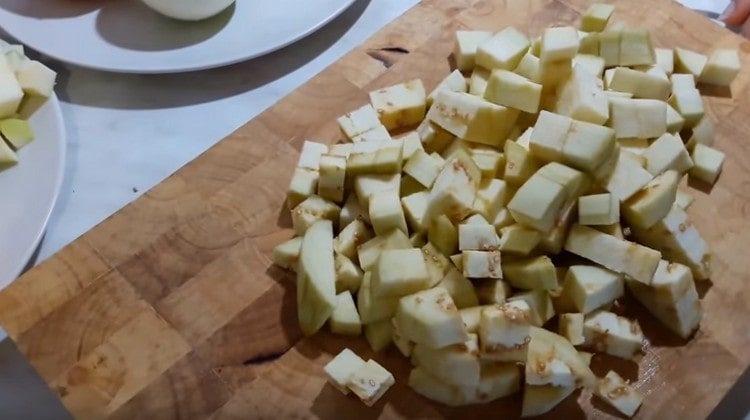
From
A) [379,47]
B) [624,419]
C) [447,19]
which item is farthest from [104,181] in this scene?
[624,419]

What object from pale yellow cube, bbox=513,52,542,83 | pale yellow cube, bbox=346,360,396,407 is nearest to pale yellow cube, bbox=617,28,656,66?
pale yellow cube, bbox=513,52,542,83

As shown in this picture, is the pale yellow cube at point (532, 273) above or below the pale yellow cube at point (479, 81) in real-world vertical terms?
below

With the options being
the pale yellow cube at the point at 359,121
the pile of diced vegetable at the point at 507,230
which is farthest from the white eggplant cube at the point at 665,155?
the pale yellow cube at the point at 359,121

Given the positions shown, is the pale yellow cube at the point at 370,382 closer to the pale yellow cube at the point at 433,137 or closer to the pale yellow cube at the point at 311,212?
the pale yellow cube at the point at 311,212

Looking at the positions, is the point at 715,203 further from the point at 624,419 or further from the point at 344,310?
the point at 344,310

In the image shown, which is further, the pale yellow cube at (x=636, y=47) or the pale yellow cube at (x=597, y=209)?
the pale yellow cube at (x=636, y=47)

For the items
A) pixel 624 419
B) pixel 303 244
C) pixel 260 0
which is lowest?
pixel 624 419

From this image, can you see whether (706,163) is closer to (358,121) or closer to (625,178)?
(625,178)
